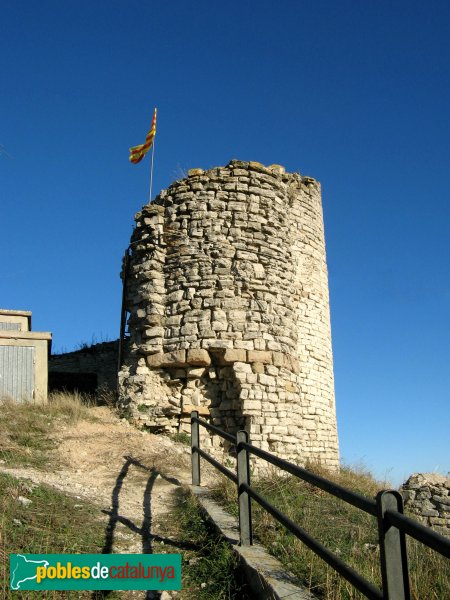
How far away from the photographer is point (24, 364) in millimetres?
11531

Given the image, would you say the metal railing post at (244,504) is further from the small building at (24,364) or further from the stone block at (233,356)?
the small building at (24,364)

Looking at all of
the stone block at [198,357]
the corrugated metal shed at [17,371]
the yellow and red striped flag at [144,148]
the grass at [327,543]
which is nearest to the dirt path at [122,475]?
the grass at [327,543]

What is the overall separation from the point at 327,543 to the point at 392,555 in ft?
9.58

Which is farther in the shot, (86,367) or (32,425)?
(86,367)

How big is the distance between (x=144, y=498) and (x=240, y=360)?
13.3 ft

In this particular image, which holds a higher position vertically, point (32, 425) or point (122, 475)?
point (32, 425)

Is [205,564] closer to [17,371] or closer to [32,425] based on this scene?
[32,425]

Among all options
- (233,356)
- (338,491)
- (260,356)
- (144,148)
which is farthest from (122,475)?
(144,148)

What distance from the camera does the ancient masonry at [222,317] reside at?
34.2 feet

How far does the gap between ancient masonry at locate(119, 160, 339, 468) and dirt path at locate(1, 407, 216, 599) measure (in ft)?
3.76

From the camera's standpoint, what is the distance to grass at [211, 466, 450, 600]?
3.96 meters

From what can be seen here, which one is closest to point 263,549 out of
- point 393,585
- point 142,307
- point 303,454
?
point 393,585

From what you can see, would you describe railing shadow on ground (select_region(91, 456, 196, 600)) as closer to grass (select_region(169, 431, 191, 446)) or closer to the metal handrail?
the metal handrail

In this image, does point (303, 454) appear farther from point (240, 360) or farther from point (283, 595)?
point (283, 595)
